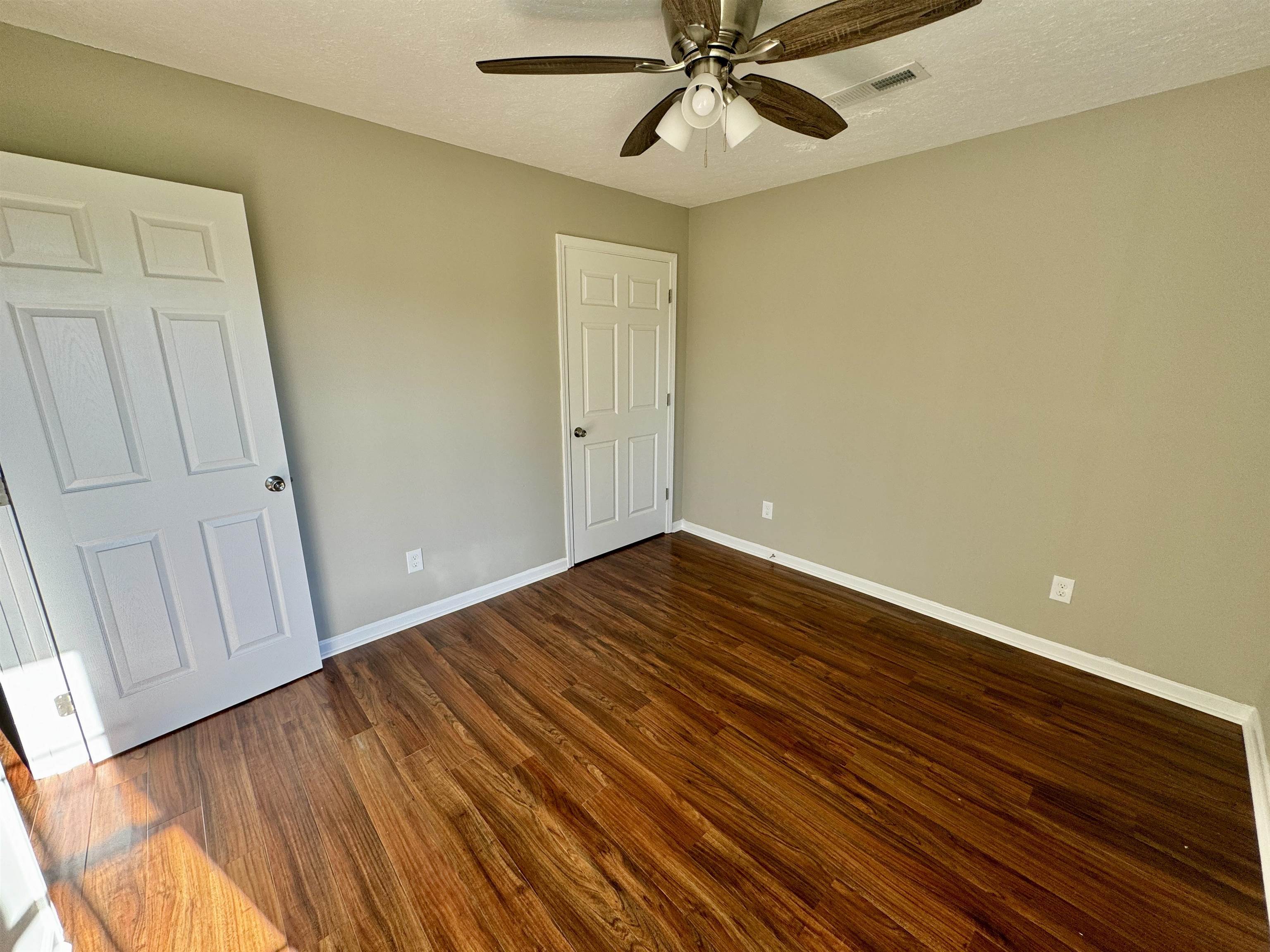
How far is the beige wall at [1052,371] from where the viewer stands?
1.95 metres

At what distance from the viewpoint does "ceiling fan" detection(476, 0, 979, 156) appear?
3.81ft

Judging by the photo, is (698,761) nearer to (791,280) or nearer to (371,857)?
(371,857)

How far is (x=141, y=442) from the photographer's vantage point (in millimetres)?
1826

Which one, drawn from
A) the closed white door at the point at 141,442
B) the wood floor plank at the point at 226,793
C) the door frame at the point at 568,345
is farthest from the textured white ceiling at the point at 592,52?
the wood floor plank at the point at 226,793

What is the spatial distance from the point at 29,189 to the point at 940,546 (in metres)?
3.93

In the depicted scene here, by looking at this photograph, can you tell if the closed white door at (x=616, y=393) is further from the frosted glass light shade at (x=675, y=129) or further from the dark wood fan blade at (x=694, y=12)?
the dark wood fan blade at (x=694, y=12)

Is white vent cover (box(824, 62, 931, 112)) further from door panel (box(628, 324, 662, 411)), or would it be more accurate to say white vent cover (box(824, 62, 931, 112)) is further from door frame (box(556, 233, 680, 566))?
door panel (box(628, 324, 662, 411))

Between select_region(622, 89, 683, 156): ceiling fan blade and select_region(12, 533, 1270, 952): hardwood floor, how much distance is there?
7.16ft

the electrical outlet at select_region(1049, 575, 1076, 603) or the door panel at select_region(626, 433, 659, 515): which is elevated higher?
the door panel at select_region(626, 433, 659, 515)

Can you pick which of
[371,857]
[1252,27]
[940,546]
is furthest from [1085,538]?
[371,857]

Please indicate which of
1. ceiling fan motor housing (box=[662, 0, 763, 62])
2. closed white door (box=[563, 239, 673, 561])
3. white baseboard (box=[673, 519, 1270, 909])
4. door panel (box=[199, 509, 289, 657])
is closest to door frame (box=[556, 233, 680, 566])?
closed white door (box=[563, 239, 673, 561])

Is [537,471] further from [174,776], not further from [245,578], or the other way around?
[174,776]

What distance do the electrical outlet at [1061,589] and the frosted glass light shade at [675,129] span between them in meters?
2.55

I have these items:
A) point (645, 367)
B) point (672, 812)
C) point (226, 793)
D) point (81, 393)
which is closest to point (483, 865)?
point (672, 812)
